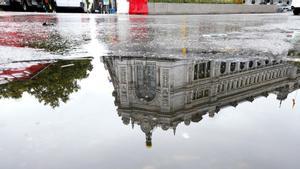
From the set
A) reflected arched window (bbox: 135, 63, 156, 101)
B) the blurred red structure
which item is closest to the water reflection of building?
reflected arched window (bbox: 135, 63, 156, 101)

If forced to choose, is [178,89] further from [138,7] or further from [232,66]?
[138,7]

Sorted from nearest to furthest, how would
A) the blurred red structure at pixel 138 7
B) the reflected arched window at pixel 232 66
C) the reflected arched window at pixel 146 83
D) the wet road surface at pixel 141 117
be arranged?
the wet road surface at pixel 141 117 < the reflected arched window at pixel 146 83 < the reflected arched window at pixel 232 66 < the blurred red structure at pixel 138 7

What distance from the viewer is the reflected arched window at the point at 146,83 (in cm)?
352

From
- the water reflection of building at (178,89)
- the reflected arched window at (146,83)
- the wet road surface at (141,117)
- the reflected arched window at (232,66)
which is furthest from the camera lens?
the reflected arched window at (232,66)

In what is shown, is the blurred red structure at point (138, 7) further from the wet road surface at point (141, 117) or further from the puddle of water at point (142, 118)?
the puddle of water at point (142, 118)

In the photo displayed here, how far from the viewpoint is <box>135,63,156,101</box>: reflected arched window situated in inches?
138

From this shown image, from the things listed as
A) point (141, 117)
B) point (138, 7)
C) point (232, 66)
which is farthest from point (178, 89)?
point (138, 7)

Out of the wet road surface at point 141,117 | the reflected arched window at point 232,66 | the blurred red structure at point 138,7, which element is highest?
the blurred red structure at point 138,7

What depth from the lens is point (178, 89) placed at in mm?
3891

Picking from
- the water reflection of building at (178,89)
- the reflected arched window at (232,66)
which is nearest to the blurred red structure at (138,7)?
the water reflection of building at (178,89)

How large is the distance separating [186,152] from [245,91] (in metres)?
1.80

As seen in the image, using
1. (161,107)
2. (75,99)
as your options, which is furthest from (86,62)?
(161,107)

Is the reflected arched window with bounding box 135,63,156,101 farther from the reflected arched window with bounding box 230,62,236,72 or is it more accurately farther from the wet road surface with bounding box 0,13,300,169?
the reflected arched window with bounding box 230,62,236,72

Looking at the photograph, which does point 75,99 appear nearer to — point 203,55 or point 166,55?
point 166,55
